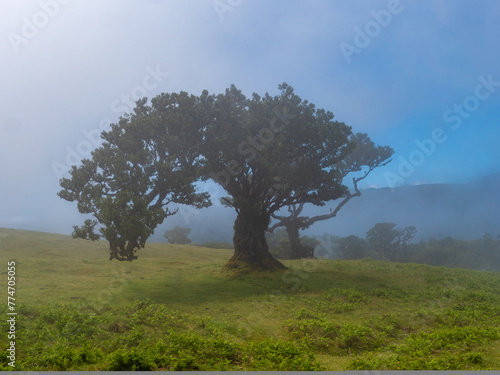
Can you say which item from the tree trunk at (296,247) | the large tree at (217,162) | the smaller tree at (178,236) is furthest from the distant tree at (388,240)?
the large tree at (217,162)

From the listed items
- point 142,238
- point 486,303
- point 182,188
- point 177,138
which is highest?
point 177,138

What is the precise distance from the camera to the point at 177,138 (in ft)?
88.6

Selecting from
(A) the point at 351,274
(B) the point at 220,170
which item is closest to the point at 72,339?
(B) the point at 220,170

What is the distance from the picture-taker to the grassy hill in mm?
9742

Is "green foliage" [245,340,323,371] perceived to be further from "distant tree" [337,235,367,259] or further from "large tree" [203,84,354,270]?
"distant tree" [337,235,367,259]

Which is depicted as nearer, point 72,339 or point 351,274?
point 72,339

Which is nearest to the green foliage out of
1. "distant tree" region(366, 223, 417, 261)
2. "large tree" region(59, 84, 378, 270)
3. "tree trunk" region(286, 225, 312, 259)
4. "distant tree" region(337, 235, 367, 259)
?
"large tree" region(59, 84, 378, 270)

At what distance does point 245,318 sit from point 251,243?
52.9 ft

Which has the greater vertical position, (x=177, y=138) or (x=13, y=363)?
(x=177, y=138)

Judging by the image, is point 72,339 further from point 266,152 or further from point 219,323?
point 266,152

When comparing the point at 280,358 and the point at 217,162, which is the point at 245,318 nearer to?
the point at 280,358

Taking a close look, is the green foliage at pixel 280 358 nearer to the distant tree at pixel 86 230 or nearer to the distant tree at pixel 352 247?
the distant tree at pixel 86 230

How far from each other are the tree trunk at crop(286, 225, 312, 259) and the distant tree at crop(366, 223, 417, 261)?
4328cm

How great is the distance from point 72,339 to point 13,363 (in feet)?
8.93
